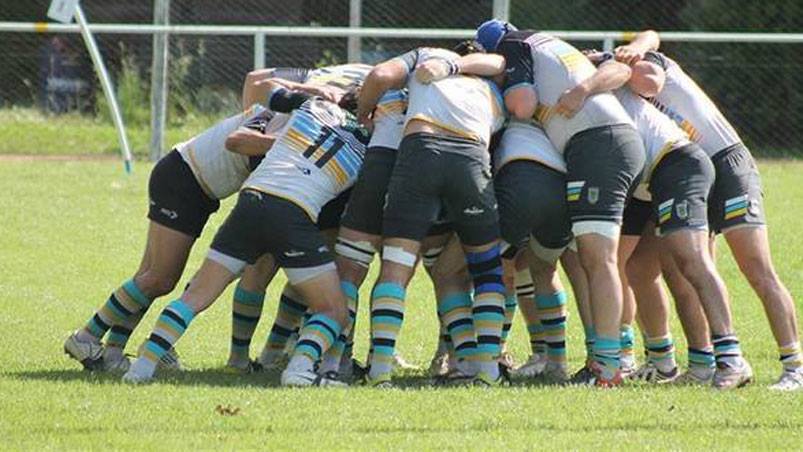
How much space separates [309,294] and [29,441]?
6.92ft

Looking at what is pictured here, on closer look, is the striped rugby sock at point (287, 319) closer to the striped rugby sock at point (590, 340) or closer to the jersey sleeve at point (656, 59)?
the striped rugby sock at point (590, 340)

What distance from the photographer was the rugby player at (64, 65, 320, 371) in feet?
32.4

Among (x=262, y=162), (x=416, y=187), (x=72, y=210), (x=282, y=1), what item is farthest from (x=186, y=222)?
(x=282, y=1)

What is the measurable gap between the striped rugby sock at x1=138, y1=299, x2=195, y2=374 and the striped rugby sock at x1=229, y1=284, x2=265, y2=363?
28.5 inches

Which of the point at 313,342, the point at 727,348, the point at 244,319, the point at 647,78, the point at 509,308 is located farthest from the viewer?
the point at 509,308

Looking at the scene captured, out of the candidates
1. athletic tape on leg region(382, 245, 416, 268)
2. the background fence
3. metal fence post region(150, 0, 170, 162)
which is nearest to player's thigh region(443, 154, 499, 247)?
athletic tape on leg region(382, 245, 416, 268)

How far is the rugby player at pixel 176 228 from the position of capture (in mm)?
9891

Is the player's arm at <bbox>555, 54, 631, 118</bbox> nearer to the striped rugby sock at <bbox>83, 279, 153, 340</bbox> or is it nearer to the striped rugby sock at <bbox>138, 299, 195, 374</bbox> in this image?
the striped rugby sock at <bbox>138, 299, 195, 374</bbox>

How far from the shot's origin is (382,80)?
955cm

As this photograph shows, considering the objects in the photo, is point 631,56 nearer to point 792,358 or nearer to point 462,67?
point 462,67

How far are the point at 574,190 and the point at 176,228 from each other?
2.29 metres

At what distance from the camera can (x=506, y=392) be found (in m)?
8.80

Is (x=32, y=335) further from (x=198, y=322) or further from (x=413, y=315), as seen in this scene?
(x=413, y=315)

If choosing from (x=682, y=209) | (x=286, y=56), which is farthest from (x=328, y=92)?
(x=286, y=56)
